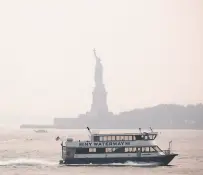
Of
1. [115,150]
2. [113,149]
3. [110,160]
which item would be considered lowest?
[110,160]

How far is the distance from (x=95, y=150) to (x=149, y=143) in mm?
6950

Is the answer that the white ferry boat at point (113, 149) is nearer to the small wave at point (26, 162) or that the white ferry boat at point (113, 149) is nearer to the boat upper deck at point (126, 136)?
the boat upper deck at point (126, 136)

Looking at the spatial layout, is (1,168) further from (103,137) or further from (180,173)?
(180,173)

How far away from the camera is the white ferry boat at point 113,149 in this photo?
90.3m

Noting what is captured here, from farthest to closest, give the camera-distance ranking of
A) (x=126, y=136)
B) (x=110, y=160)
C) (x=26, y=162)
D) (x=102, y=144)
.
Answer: (x=26, y=162), (x=126, y=136), (x=110, y=160), (x=102, y=144)

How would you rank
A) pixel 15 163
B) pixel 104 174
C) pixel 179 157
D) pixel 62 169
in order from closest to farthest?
1. pixel 104 174
2. pixel 62 169
3. pixel 15 163
4. pixel 179 157

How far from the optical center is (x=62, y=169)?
89562 mm

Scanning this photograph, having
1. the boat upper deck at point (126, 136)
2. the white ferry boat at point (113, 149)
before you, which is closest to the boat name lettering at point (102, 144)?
the white ferry boat at point (113, 149)

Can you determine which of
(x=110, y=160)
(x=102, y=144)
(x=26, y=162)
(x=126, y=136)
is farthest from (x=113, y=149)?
(x=26, y=162)

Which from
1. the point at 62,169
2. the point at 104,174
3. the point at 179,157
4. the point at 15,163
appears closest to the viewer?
the point at 104,174

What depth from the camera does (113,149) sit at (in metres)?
90.6

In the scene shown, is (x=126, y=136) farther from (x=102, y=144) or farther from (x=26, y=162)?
(x=26, y=162)

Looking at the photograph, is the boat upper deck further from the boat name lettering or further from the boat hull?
the boat hull

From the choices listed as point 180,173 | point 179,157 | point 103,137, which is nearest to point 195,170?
point 180,173
